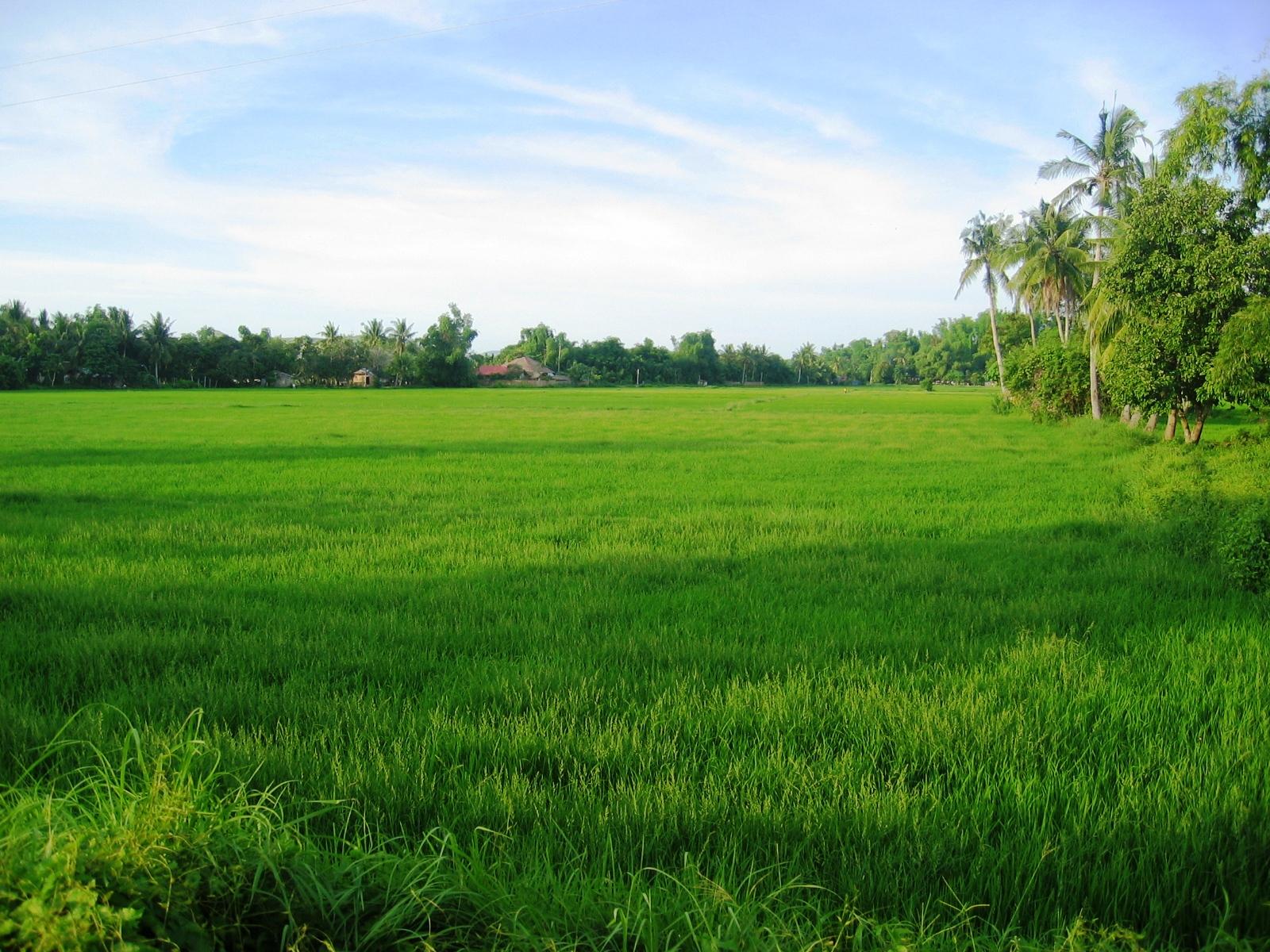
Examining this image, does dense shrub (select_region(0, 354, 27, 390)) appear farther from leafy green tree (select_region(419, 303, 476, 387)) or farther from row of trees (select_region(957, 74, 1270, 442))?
row of trees (select_region(957, 74, 1270, 442))

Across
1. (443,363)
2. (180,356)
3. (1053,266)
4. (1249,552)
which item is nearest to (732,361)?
(443,363)

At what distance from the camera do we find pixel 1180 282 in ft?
53.9

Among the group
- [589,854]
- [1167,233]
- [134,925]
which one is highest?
[1167,233]

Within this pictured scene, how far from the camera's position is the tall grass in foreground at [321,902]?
1.67 m

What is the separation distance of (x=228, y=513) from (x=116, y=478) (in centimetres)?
496

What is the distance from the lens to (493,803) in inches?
117

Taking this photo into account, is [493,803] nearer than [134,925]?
No

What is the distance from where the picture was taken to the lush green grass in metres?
2.70

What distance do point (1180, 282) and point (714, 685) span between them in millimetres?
17125

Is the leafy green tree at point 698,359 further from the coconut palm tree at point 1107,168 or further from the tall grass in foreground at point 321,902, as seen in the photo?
the tall grass in foreground at point 321,902

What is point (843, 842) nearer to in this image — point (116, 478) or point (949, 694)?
point (949, 694)

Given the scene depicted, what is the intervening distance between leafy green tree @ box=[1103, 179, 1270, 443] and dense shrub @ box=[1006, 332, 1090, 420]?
526 inches

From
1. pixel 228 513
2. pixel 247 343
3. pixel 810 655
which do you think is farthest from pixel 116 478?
pixel 247 343

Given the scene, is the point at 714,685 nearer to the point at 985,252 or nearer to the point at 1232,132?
the point at 1232,132
